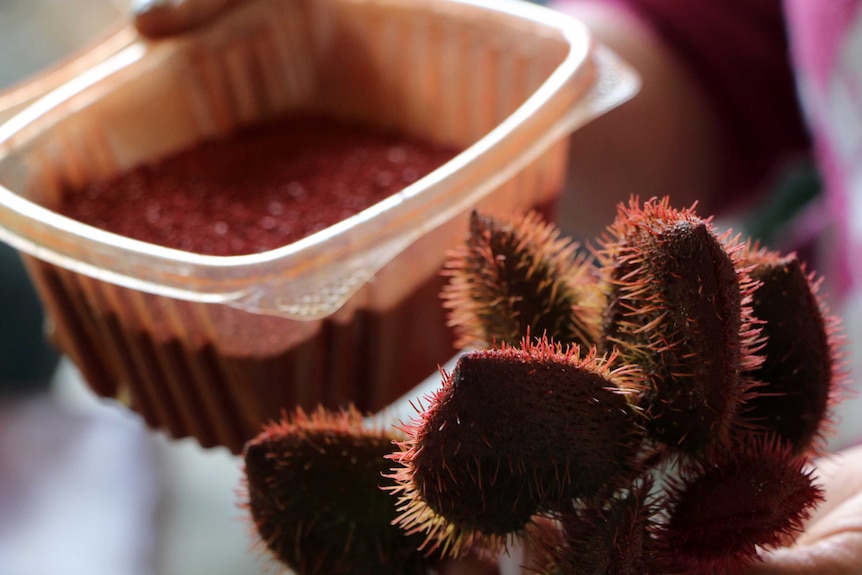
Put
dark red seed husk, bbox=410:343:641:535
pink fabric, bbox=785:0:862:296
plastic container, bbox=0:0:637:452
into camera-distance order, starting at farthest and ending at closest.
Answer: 1. pink fabric, bbox=785:0:862:296
2. plastic container, bbox=0:0:637:452
3. dark red seed husk, bbox=410:343:641:535

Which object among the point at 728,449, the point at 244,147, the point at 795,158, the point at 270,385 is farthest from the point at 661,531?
the point at 795,158

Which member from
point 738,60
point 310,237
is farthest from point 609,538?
point 738,60

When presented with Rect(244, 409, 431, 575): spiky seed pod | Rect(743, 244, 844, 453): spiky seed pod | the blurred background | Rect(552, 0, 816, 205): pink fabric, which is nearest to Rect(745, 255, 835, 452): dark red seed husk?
Rect(743, 244, 844, 453): spiky seed pod

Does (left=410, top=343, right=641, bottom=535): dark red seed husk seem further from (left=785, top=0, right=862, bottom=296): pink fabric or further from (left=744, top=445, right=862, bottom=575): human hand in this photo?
(left=785, top=0, right=862, bottom=296): pink fabric

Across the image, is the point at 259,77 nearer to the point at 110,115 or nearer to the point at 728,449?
the point at 110,115

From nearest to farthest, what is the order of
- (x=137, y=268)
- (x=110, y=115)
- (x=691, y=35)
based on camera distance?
(x=137, y=268), (x=110, y=115), (x=691, y=35)

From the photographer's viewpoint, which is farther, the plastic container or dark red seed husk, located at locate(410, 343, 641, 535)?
the plastic container

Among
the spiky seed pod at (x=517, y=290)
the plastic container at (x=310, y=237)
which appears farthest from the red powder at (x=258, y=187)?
the spiky seed pod at (x=517, y=290)
